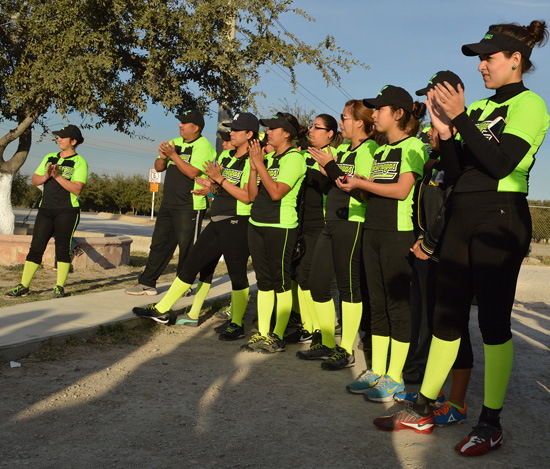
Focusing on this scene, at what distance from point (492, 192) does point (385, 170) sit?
121cm

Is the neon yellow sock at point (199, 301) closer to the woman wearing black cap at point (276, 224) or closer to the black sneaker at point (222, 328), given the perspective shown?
the black sneaker at point (222, 328)

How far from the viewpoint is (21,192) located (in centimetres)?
3566

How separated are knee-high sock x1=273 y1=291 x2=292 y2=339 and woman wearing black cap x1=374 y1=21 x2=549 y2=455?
2373mm

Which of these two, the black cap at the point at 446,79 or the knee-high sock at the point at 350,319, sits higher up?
the black cap at the point at 446,79

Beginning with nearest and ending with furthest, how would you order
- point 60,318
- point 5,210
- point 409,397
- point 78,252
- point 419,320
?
point 409,397
point 419,320
point 60,318
point 78,252
point 5,210

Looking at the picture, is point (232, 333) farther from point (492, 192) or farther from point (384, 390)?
point (492, 192)

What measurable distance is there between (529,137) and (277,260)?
9.50ft

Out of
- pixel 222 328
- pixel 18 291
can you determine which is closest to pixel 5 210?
pixel 18 291

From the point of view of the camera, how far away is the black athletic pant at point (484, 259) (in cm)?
321

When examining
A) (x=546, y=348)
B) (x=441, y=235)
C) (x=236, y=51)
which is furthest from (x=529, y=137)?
(x=236, y=51)

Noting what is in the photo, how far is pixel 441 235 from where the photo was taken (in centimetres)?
373

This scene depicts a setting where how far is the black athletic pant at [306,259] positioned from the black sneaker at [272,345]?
2.23ft

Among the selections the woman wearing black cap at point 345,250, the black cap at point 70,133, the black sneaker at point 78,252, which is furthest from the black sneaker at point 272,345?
the black sneaker at point 78,252

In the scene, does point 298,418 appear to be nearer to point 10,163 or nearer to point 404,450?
point 404,450
